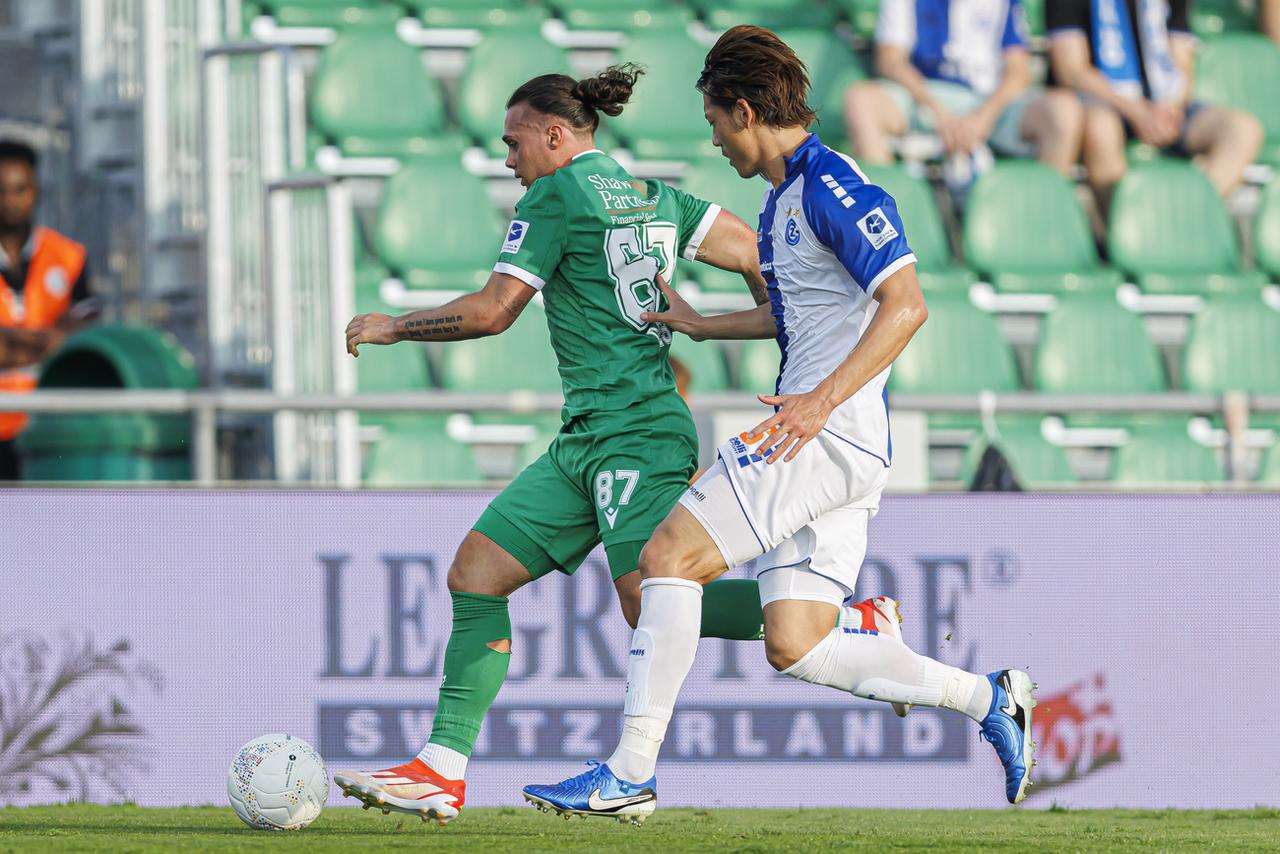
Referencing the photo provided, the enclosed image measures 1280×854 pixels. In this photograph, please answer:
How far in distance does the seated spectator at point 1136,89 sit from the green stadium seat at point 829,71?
107cm

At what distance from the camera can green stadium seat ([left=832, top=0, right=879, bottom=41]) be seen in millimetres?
9945

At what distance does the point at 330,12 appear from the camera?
9.70 meters

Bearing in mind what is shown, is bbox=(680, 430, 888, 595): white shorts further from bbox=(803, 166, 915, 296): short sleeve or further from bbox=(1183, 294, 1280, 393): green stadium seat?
bbox=(1183, 294, 1280, 393): green stadium seat

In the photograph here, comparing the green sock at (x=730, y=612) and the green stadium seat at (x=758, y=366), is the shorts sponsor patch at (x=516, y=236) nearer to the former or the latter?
the green sock at (x=730, y=612)

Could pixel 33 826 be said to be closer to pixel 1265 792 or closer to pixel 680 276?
pixel 1265 792

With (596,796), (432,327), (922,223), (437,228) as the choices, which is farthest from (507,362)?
(596,796)

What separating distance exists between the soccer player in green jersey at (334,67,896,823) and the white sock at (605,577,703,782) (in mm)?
251

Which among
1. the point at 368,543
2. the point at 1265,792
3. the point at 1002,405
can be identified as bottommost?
the point at 1265,792

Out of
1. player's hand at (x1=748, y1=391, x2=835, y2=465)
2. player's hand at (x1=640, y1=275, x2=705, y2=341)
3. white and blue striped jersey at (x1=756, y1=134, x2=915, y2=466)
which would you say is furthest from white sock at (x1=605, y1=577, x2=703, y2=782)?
player's hand at (x1=640, y1=275, x2=705, y2=341)

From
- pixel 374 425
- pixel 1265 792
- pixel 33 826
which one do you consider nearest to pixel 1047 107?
pixel 374 425

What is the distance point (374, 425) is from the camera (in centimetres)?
811

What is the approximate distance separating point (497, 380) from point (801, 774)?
3049 mm

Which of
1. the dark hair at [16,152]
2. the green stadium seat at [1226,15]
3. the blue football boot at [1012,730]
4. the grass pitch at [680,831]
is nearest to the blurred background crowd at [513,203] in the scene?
the dark hair at [16,152]

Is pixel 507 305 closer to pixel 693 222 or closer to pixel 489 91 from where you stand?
pixel 693 222
